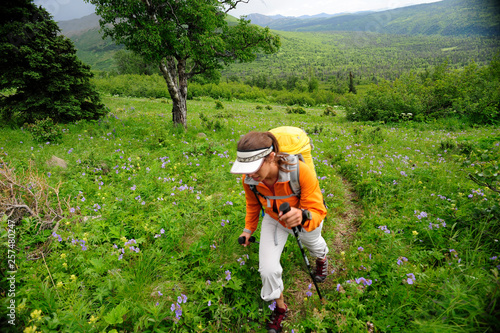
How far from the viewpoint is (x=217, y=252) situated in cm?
379

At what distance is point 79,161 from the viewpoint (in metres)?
6.08

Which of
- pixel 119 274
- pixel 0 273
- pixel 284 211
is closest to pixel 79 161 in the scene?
pixel 0 273

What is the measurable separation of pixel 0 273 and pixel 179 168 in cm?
397

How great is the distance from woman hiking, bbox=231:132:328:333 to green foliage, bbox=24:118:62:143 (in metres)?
8.84

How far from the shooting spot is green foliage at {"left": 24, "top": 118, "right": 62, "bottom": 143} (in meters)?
7.82

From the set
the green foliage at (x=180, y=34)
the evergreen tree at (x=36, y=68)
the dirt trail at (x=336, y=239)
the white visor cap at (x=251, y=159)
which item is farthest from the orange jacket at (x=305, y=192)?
the evergreen tree at (x=36, y=68)

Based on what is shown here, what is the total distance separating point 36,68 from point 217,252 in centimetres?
1202

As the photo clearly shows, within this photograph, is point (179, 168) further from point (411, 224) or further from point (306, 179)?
point (411, 224)

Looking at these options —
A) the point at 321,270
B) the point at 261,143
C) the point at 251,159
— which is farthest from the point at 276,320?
the point at 261,143

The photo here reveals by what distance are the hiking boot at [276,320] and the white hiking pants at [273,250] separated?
1.02ft

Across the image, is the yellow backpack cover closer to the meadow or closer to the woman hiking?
the woman hiking

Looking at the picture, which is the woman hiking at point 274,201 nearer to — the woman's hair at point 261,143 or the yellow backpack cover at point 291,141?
the woman's hair at point 261,143

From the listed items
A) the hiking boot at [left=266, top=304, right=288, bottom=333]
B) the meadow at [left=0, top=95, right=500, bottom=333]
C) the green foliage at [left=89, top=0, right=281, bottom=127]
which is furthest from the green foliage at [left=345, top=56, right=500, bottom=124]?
the hiking boot at [left=266, top=304, right=288, bottom=333]

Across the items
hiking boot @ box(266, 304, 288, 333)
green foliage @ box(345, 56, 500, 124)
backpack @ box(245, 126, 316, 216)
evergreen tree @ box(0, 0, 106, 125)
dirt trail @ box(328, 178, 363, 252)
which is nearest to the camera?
backpack @ box(245, 126, 316, 216)
